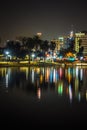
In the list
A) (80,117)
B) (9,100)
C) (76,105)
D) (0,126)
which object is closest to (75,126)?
(80,117)

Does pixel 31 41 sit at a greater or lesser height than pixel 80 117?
greater

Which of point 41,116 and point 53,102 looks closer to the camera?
point 41,116

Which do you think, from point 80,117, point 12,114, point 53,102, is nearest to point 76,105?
point 53,102

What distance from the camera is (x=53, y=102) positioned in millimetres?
17094

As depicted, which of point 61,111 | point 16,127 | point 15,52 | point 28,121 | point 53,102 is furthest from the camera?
point 15,52

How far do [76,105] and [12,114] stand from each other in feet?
12.6

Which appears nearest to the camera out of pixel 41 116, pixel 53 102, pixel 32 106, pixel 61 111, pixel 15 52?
pixel 41 116

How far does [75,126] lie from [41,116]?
212 centimetres

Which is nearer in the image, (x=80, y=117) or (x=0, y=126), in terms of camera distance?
(x=0, y=126)

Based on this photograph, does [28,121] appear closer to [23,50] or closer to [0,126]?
[0,126]

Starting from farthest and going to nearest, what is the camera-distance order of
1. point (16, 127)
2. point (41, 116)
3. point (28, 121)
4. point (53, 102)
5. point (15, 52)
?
1. point (15, 52)
2. point (53, 102)
3. point (41, 116)
4. point (28, 121)
5. point (16, 127)

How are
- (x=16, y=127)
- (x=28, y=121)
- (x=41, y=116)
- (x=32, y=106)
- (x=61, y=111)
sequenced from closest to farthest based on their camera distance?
(x=16, y=127) < (x=28, y=121) < (x=41, y=116) < (x=61, y=111) < (x=32, y=106)

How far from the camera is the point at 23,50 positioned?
4432 inches

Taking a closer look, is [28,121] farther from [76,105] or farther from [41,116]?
[76,105]
